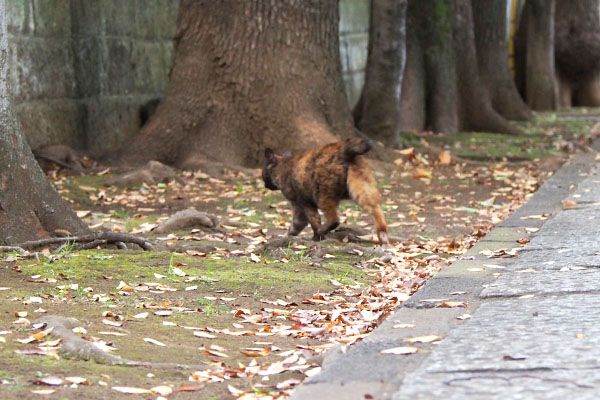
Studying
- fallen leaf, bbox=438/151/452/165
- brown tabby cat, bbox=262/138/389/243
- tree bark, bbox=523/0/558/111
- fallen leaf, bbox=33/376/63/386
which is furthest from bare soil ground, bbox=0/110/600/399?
tree bark, bbox=523/0/558/111

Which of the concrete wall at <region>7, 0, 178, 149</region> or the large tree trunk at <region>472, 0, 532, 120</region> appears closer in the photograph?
the concrete wall at <region>7, 0, 178, 149</region>

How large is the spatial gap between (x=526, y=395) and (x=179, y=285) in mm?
2803

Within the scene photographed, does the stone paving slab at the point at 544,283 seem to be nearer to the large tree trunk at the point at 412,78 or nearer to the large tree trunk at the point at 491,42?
the large tree trunk at the point at 412,78

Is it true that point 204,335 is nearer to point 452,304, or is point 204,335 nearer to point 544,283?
point 452,304

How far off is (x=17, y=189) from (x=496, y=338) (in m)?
3.41

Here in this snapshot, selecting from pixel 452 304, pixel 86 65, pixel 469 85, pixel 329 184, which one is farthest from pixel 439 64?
pixel 452 304

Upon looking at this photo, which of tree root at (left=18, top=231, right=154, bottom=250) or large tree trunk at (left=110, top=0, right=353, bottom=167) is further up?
large tree trunk at (left=110, top=0, right=353, bottom=167)

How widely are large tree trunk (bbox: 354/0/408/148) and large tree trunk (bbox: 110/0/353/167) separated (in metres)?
1.63

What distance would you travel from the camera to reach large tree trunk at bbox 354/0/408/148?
13.3 meters

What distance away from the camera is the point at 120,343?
465 cm

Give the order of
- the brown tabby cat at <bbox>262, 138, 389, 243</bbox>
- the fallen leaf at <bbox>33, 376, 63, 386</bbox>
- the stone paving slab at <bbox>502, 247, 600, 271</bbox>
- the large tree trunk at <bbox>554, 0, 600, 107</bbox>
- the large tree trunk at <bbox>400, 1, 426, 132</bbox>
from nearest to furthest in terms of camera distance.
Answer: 1. the fallen leaf at <bbox>33, 376, 63, 386</bbox>
2. the stone paving slab at <bbox>502, 247, 600, 271</bbox>
3. the brown tabby cat at <bbox>262, 138, 389, 243</bbox>
4. the large tree trunk at <bbox>400, 1, 426, 132</bbox>
5. the large tree trunk at <bbox>554, 0, 600, 107</bbox>

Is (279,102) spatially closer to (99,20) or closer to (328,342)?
(99,20)

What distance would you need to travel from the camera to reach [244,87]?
11586 millimetres

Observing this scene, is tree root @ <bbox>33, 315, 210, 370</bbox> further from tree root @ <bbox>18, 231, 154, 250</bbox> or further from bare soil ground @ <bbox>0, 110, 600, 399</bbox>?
tree root @ <bbox>18, 231, 154, 250</bbox>
